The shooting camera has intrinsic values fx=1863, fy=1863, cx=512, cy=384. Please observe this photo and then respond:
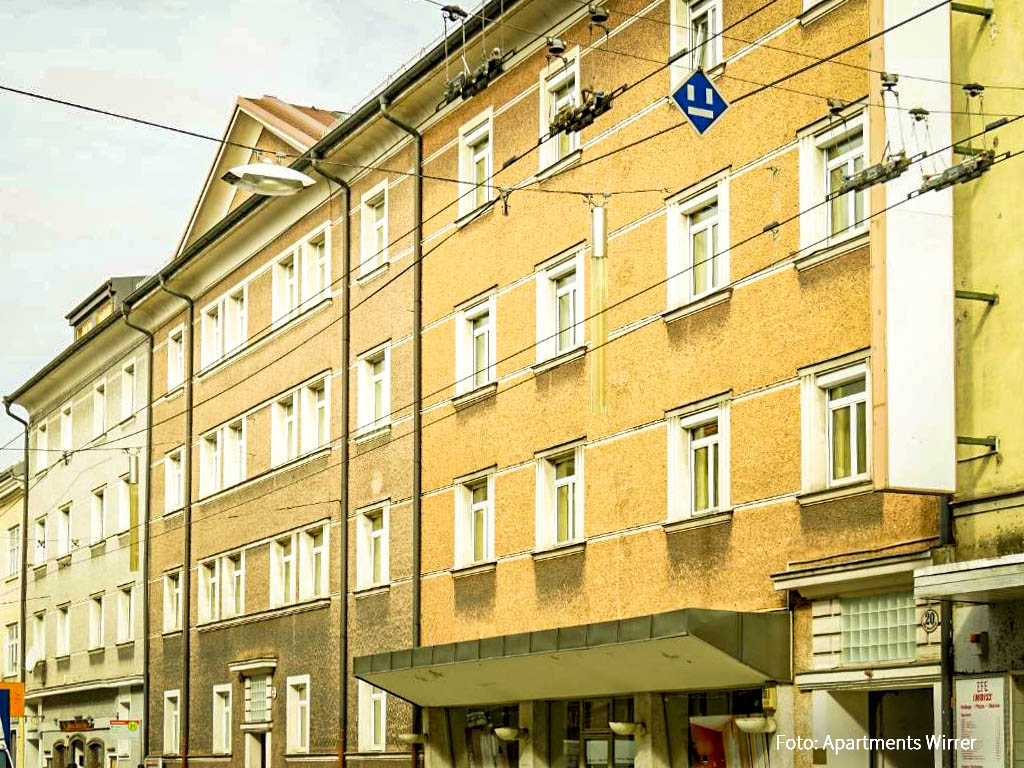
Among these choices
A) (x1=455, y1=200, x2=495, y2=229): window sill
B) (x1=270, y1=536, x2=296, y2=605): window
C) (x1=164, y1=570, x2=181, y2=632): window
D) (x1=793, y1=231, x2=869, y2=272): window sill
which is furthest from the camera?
(x1=164, y1=570, x2=181, y2=632): window

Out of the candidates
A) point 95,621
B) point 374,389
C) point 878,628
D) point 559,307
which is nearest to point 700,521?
point 878,628

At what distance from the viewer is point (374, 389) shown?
1340 inches

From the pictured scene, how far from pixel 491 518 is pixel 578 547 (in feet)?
10.3

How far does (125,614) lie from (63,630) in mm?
6353

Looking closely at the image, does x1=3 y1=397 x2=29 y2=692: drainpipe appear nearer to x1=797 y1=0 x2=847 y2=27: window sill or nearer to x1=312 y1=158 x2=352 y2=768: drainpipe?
x1=312 y1=158 x2=352 y2=768: drainpipe

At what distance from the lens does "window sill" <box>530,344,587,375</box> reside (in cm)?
2619

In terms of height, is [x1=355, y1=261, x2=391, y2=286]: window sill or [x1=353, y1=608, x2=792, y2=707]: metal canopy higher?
[x1=355, y1=261, x2=391, y2=286]: window sill

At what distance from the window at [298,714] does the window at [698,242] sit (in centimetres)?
1421

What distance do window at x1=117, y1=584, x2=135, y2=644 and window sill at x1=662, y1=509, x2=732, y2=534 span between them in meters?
25.8

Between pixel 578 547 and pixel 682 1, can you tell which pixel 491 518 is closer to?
pixel 578 547

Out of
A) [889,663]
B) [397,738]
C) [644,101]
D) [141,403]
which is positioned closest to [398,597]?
[397,738]

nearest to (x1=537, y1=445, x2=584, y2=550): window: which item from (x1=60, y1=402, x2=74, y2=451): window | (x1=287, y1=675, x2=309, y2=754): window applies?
(x1=287, y1=675, x2=309, y2=754): window

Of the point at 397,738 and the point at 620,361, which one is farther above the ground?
the point at 620,361

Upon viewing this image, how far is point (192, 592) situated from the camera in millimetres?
42531
